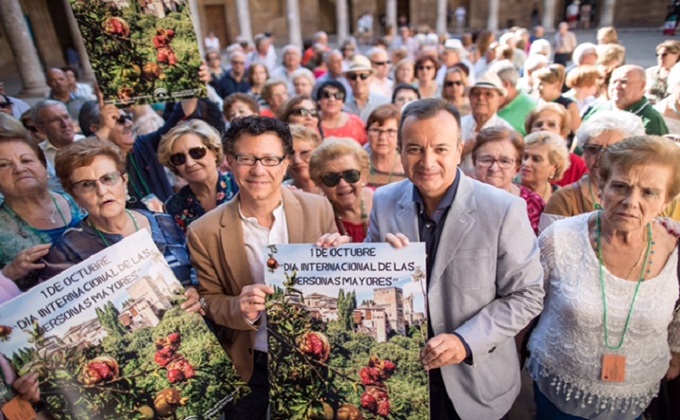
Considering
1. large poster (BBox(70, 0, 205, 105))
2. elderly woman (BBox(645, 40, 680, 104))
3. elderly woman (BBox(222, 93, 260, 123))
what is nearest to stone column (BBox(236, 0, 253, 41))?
A: elderly woman (BBox(222, 93, 260, 123))

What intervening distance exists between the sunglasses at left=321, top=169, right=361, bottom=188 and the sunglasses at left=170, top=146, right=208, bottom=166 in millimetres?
828

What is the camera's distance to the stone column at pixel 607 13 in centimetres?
2470

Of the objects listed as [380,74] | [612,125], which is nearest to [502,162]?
[612,125]

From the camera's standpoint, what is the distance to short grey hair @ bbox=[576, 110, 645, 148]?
2.79 m

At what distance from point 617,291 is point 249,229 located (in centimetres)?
172

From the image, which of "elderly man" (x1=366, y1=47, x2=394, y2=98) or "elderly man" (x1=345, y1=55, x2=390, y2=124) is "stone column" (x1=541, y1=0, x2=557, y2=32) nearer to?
"elderly man" (x1=366, y1=47, x2=394, y2=98)

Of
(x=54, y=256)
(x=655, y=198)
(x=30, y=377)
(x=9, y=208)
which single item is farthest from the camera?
(x=9, y=208)

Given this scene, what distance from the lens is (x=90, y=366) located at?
1.67 m

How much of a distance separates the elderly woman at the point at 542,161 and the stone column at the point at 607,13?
27380 millimetres

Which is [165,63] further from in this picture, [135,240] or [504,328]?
[504,328]

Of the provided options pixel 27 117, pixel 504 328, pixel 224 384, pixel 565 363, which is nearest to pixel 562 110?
pixel 565 363

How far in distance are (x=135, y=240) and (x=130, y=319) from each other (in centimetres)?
31

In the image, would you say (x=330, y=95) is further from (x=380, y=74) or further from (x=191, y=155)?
(x=380, y=74)

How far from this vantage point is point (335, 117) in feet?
16.8
